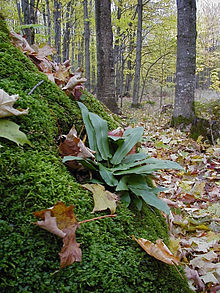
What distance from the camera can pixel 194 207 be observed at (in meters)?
2.64

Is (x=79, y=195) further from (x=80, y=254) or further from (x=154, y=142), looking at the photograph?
(x=154, y=142)

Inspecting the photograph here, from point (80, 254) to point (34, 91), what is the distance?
1332mm

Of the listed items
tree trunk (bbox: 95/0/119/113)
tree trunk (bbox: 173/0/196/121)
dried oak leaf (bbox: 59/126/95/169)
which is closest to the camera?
dried oak leaf (bbox: 59/126/95/169)

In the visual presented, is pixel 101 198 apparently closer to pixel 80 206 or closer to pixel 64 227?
pixel 80 206

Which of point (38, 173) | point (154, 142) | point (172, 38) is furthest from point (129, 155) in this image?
point (172, 38)

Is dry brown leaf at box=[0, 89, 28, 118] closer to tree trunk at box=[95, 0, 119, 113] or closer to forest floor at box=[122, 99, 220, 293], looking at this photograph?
forest floor at box=[122, 99, 220, 293]

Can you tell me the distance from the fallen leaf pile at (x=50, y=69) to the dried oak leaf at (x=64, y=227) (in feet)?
5.18

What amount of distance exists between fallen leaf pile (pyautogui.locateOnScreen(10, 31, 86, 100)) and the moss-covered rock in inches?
32.2

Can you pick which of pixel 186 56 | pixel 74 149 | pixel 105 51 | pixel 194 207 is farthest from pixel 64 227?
pixel 105 51

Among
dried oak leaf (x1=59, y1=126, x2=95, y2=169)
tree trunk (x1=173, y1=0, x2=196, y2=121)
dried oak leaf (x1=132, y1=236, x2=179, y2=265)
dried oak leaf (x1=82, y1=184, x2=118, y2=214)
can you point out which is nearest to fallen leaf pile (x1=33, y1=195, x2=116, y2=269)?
dried oak leaf (x1=82, y1=184, x2=118, y2=214)

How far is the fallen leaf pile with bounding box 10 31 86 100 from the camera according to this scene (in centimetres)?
238

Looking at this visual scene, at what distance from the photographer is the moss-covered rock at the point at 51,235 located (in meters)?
0.88

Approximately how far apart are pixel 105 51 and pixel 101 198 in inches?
252

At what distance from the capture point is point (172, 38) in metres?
13.2
